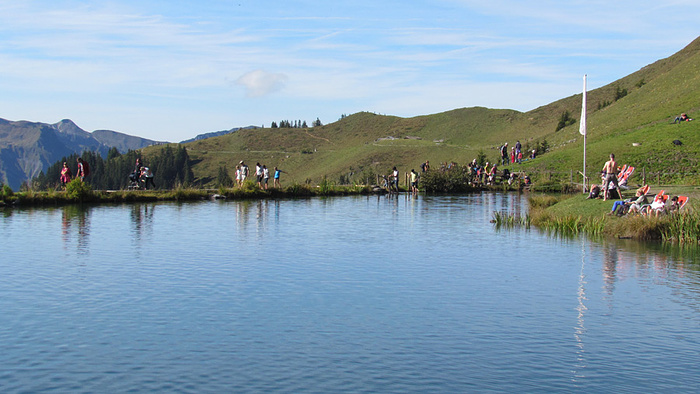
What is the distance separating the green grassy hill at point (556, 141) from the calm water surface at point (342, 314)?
2538cm

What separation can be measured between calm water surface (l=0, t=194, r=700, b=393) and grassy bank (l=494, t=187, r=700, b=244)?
1129mm

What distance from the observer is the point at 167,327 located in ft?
42.7

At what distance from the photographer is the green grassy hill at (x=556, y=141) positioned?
209 feet

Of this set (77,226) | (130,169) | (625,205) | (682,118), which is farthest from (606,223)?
(130,169)

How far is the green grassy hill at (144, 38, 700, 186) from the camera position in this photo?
6375 cm

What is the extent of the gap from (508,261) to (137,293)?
10.7 m

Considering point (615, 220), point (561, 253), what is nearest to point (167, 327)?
point (561, 253)

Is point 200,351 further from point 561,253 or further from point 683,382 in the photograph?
point 561,253

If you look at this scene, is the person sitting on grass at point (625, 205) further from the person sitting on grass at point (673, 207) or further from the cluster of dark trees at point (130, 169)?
the cluster of dark trees at point (130, 169)

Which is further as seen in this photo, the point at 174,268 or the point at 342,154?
the point at 342,154

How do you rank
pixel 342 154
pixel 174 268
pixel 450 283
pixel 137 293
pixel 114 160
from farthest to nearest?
pixel 114 160, pixel 342 154, pixel 174 268, pixel 450 283, pixel 137 293

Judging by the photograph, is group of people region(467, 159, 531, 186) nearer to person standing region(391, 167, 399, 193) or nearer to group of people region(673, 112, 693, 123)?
person standing region(391, 167, 399, 193)

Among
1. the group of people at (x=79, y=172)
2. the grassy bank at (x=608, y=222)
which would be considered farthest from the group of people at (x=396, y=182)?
the group of people at (x=79, y=172)

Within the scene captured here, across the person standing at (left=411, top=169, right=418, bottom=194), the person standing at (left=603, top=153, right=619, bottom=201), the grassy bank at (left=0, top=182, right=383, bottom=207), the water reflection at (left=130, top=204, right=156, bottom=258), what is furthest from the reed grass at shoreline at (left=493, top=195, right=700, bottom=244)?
the person standing at (left=411, top=169, right=418, bottom=194)
